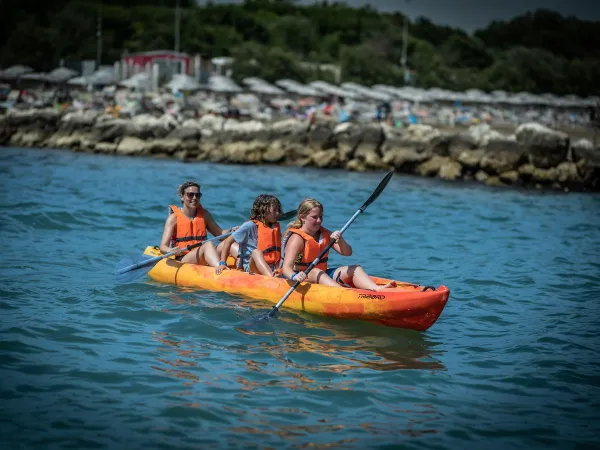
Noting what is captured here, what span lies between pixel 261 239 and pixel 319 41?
60301 mm

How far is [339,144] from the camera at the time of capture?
82.3ft

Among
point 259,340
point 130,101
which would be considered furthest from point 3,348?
point 130,101

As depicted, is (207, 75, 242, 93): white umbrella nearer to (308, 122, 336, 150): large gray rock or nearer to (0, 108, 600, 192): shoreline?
(0, 108, 600, 192): shoreline

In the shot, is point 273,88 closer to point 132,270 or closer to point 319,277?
point 132,270

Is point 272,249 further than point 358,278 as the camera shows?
Yes

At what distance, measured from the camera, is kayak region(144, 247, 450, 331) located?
7.34 metres

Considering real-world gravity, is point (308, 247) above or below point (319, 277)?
above

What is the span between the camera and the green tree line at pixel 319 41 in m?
52.5

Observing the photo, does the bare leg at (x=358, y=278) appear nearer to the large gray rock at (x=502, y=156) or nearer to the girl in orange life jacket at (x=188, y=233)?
the girl in orange life jacket at (x=188, y=233)

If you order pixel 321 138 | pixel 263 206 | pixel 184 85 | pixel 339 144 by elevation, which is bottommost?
pixel 263 206

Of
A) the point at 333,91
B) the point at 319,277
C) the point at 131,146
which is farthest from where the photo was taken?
the point at 333,91

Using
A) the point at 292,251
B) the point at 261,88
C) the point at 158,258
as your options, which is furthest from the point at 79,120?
the point at 292,251

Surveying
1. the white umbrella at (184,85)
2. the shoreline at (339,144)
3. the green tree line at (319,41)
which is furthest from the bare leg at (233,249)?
the green tree line at (319,41)

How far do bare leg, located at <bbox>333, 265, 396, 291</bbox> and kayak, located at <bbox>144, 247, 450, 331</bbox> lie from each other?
0.54 feet
